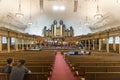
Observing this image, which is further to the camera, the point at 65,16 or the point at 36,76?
the point at 65,16

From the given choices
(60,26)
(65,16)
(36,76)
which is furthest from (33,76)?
(60,26)

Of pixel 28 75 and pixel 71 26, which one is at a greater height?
pixel 71 26

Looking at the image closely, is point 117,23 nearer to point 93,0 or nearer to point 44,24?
point 93,0

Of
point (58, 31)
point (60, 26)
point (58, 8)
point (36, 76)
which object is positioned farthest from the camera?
point (58, 31)

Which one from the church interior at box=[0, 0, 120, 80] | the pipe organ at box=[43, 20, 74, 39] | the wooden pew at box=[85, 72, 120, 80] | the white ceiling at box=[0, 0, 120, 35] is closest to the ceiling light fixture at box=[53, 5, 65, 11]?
the church interior at box=[0, 0, 120, 80]

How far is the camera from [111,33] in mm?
18953

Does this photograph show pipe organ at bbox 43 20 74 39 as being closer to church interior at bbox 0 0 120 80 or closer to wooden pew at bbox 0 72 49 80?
church interior at bbox 0 0 120 80

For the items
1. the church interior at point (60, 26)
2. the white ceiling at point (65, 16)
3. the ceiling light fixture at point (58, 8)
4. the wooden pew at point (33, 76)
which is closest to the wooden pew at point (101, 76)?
the wooden pew at point (33, 76)

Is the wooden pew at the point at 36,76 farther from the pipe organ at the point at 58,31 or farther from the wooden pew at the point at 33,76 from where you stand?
the pipe organ at the point at 58,31

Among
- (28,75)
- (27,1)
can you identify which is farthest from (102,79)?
(27,1)

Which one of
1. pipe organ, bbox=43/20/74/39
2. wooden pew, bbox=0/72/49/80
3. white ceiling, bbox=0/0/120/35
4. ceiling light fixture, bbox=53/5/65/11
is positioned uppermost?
ceiling light fixture, bbox=53/5/65/11

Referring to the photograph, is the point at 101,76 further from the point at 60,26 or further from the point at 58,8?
the point at 60,26

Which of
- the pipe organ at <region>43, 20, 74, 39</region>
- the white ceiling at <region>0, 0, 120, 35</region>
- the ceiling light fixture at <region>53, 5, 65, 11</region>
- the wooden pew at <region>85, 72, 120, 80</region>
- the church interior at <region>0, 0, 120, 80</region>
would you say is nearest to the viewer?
the wooden pew at <region>85, 72, 120, 80</region>

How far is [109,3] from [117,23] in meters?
3.72
